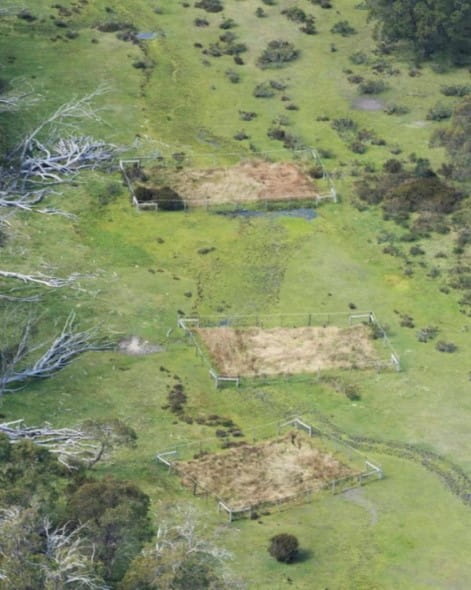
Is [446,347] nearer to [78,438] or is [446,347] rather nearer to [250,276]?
[250,276]

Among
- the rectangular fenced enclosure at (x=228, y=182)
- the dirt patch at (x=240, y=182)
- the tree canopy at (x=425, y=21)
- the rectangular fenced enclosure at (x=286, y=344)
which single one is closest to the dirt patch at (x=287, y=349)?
the rectangular fenced enclosure at (x=286, y=344)

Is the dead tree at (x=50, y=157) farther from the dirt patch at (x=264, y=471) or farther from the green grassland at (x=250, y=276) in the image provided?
the dirt patch at (x=264, y=471)

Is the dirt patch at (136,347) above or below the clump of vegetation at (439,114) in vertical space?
above

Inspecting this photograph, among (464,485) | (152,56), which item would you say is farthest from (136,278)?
(152,56)

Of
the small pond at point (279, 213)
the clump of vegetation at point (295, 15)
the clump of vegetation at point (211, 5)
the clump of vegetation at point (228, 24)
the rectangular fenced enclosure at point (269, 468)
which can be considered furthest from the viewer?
the clump of vegetation at point (211, 5)

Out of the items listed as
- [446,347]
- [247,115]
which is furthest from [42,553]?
[247,115]

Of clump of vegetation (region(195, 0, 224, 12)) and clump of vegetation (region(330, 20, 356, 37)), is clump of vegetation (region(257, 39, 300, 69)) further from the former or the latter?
clump of vegetation (region(195, 0, 224, 12))

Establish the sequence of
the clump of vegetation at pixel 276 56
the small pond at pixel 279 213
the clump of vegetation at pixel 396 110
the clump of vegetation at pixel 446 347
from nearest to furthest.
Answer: the clump of vegetation at pixel 446 347, the small pond at pixel 279 213, the clump of vegetation at pixel 396 110, the clump of vegetation at pixel 276 56
